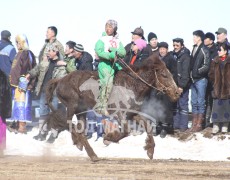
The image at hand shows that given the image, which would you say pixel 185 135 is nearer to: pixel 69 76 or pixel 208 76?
pixel 208 76

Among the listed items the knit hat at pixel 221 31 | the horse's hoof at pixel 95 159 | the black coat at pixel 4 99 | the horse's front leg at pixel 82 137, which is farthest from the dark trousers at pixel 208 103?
the black coat at pixel 4 99

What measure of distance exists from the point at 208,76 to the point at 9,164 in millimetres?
6486

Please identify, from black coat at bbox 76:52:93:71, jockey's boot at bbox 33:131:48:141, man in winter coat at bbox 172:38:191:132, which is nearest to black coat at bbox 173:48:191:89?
man in winter coat at bbox 172:38:191:132

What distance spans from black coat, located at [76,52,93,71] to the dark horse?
216 centimetres

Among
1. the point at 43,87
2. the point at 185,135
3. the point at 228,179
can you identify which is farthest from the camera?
the point at 43,87

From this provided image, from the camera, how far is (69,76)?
16422 millimetres

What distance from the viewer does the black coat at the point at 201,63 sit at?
1795 centimetres

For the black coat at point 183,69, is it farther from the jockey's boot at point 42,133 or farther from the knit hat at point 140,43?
the jockey's boot at point 42,133

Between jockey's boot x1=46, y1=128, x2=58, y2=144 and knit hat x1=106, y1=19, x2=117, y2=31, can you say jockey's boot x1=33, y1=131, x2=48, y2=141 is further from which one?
knit hat x1=106, y1=19, x2=117, y2=31

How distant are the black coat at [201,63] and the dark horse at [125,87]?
2.02 meters

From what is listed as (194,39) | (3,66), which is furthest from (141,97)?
(3,66)

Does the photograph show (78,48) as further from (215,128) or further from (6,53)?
(215,128)

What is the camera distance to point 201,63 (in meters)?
18.1

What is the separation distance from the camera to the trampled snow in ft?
53.4
